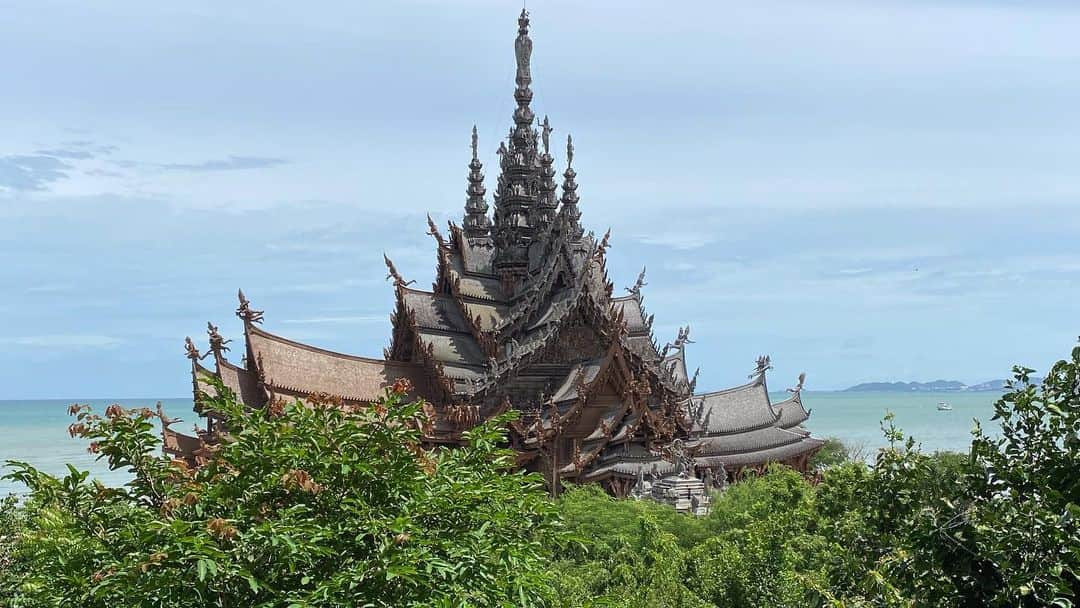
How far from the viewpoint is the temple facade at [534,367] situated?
33969 millimetres

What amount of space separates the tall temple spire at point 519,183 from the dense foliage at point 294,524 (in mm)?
30046

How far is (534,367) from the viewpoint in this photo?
36.5 m

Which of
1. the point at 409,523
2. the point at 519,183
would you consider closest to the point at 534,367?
the point at 519,183

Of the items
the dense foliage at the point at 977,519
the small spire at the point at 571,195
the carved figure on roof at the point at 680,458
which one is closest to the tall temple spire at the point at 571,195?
the small spire at the point at 571,195

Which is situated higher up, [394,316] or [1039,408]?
[394,316]

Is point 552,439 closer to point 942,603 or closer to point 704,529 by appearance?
point 704,529

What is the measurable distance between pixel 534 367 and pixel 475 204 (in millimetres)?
12997

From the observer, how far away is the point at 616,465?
33594 millimetres

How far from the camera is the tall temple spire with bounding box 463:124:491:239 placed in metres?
46.0

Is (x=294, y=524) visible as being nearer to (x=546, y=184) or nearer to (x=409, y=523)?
(x=409, y=523)

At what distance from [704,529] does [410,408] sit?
15995mm

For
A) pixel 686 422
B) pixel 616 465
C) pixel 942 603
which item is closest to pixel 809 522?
pixel 942 603

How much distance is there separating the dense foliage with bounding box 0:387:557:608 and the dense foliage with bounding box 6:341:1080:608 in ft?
0.07

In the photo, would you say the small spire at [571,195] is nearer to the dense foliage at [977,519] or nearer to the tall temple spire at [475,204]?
the tall temple spire at [475,204]
